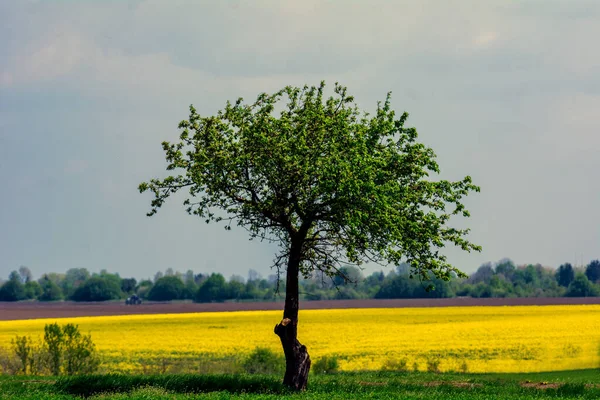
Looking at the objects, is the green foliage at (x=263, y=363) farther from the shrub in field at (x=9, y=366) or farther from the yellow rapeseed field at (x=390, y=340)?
the shrub in field at (x=9, y=366)

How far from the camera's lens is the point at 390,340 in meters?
68.6

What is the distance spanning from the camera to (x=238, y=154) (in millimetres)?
33438

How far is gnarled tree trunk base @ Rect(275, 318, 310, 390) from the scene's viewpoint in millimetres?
33406

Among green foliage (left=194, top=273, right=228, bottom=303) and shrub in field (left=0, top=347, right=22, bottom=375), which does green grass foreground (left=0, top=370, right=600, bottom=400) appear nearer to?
shrub in field (left=0, top=347, right=22, bottom=375)

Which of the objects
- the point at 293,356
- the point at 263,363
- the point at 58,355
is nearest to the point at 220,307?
the point at 263,363

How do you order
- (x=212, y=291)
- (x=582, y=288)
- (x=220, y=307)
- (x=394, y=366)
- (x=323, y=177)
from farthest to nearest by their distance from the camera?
1. (x=212, y=291)
2. (x=582, y=288)
3. (x=220, y=307)
4. (x=394, y=366)
5. (x=323, y=177)

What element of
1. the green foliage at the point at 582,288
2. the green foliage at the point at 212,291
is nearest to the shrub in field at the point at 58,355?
the green foliage at the point at 582,288

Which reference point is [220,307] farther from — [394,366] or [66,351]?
[66,351]

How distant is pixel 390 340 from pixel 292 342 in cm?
3631

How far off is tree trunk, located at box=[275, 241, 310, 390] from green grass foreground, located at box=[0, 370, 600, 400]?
0.56 metres

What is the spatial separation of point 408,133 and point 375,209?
4.42 metres

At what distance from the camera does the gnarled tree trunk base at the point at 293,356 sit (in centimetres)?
3341

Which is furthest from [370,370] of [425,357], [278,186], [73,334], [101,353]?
[101,353]

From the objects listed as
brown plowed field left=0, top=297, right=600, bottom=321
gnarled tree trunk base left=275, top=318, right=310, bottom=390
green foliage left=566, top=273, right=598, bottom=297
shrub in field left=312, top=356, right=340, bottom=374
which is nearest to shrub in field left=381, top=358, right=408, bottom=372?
shrub in field left=312, top=356, right=340, bottom=374
